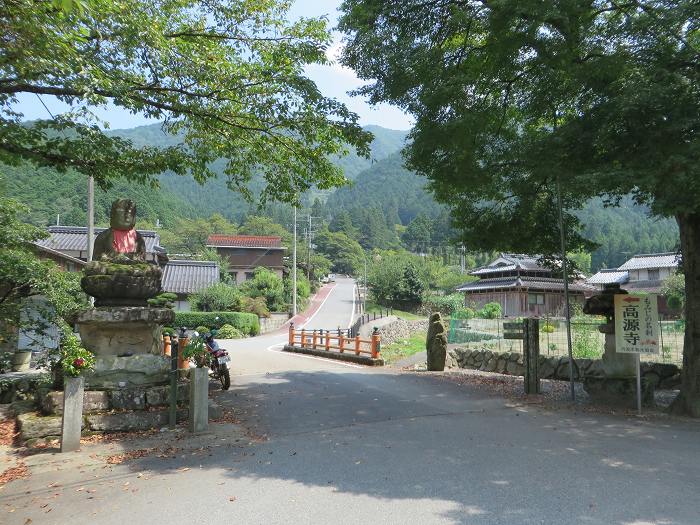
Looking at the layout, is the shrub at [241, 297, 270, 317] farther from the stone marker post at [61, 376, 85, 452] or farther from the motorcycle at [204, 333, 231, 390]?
the stone marker post at [61, 376, 85, 452]

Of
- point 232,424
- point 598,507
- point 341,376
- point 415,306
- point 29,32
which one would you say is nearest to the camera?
point 598,507

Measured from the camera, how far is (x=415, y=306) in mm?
53031

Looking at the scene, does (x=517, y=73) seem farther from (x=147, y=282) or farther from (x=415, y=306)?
(x=415, y=306)

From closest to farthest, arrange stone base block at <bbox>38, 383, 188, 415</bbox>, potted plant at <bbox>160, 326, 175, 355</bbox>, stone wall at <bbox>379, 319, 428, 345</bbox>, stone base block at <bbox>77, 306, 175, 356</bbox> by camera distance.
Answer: stone base block at <bbox>38, 383, 188, 415</bbox>, stone base block at <bbox>77, 306, 175, 356</bbox>, potted plant at <bbox>160, 326, 175, 355</bbox>, stone wall at <bbox>379, 319, 428, 345</bbox>

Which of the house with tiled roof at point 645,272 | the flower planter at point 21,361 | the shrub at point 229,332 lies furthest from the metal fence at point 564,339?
the house with tiled roof at point 645,272

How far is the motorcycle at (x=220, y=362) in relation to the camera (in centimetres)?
1135

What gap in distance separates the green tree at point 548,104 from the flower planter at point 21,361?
12.1 metres

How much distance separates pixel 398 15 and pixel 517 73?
2.44 m

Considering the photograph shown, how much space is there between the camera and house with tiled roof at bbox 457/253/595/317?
140ft

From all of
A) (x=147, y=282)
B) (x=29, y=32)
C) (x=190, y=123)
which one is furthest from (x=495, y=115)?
(x=29, y=32)

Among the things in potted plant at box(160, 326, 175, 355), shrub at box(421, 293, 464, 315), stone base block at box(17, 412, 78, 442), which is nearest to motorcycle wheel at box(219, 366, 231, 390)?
stone base block at box(17, 412, 78, 442)

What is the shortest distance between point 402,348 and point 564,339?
28.2 feet

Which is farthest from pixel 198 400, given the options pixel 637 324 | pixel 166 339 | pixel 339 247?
pixel 339 247

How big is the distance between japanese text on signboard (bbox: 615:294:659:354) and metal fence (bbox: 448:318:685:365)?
10.8 feet
